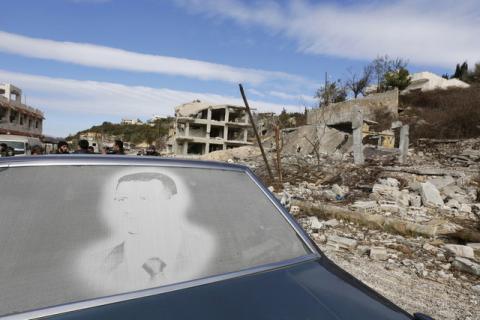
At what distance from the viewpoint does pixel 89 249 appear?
1.29 m

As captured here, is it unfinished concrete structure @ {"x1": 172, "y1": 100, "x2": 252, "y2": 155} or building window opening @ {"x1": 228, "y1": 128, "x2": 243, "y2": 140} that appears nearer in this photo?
unfinished concrete structure @ {"x1": 172, "y1": 100, "x2": 252, "y2": 155}

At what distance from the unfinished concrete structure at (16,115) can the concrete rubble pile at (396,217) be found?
136 feet

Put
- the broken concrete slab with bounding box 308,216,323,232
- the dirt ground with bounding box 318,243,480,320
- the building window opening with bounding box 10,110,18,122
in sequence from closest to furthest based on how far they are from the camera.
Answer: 1. the dirt ground with bounding box 318,243,480,320
2. the broken concrete slab with bounding box 308,216,323,232
3. the building window opening with bounding box 10,110,18,122

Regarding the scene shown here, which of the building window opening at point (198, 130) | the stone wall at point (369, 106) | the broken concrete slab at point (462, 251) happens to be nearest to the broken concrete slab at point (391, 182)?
the broken concrete slab at point (462, 251)

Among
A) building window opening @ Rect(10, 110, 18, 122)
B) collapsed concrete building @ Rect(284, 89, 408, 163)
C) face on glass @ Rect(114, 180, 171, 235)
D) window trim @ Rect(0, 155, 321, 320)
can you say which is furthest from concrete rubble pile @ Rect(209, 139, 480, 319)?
building window opening @ Rect(10, 110, 18, 122)

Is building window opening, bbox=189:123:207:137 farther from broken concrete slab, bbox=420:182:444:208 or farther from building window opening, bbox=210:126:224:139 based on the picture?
broken concrete slab, bbox=420:182:444:208

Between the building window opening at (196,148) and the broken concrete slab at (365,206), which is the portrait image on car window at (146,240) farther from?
the building window opening at (196,148)

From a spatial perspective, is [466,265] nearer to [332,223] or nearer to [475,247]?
[475,247]

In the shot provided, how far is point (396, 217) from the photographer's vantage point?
767 cm

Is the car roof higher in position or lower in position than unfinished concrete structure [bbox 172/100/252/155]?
lower

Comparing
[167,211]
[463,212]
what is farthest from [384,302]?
[463,212]

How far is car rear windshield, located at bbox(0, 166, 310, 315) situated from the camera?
116 centimetres

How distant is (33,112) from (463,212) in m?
61.9

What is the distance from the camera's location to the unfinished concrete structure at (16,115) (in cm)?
4350
